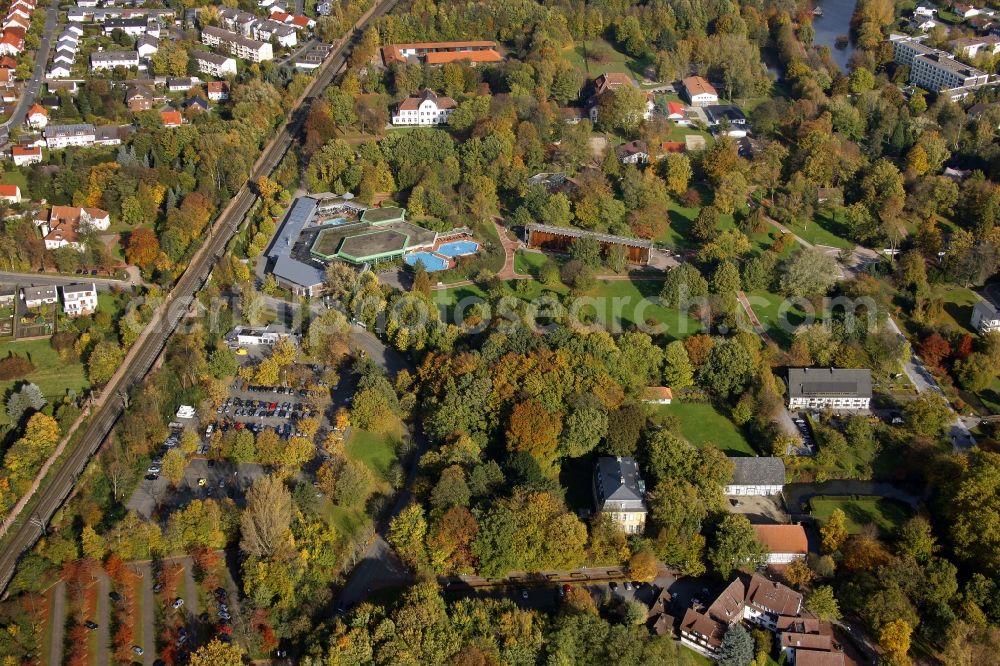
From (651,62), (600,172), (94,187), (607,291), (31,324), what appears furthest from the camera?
(651,62)

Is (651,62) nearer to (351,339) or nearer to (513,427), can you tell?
(351,339)

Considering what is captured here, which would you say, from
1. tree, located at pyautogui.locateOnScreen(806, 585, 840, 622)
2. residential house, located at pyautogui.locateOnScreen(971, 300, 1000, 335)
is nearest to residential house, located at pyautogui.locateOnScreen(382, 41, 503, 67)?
residential house, located at pyautogui.locateOnScreen(971, 300, 1000, 335)

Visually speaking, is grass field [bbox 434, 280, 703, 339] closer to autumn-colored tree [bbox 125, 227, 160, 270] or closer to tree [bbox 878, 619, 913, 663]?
autumn-colored tree [bbox 125, 227, 160, 270]

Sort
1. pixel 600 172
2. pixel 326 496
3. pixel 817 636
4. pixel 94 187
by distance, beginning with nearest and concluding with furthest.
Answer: pixel 817 636 < pixel 326 496 < pixel 94 187 < pixel 600 172

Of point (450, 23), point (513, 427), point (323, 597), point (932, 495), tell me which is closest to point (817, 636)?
point (932, 495)

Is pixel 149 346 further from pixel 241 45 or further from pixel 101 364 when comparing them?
pixel 241 45

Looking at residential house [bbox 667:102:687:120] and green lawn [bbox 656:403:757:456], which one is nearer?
green lawn [bbox 656:403:757:456]

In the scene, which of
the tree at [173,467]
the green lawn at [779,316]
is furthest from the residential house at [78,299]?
the green lawn at [779,316]
